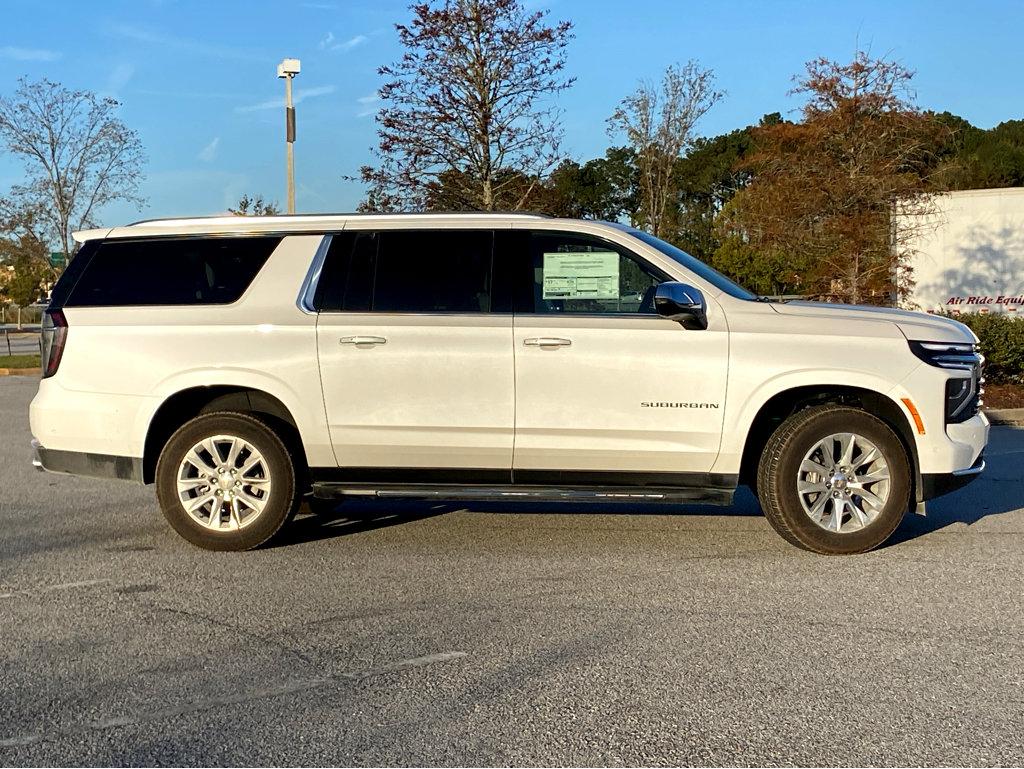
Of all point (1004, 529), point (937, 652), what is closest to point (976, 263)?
point (1004, 529)

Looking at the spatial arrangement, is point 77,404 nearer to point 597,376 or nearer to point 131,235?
point 131,235

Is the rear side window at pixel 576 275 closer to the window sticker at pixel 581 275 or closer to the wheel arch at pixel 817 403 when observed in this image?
the window sticker at pixel 581 275

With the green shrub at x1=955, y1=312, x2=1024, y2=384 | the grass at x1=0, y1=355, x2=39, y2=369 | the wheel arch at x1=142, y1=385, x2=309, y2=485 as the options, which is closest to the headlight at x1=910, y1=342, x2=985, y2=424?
the wheel arch at x1=142, y1=385, x2=309, y2=485

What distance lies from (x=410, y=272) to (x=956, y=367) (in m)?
3.27

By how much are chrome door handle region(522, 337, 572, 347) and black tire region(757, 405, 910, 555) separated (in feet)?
4.52

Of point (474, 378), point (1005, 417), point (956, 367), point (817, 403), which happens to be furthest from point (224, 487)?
point (1005, 417)

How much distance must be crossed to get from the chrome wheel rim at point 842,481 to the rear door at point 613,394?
0.57 meters

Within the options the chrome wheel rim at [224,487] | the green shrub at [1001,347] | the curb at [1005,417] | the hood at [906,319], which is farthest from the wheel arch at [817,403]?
the green shrub at [1001,347]

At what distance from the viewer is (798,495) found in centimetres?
598

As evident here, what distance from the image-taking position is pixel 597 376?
5969mm

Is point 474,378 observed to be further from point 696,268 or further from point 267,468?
point 696,268

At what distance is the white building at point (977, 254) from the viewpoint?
21.2m

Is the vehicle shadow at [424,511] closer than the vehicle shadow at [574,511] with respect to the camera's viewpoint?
No

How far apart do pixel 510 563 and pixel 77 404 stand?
2860mm
